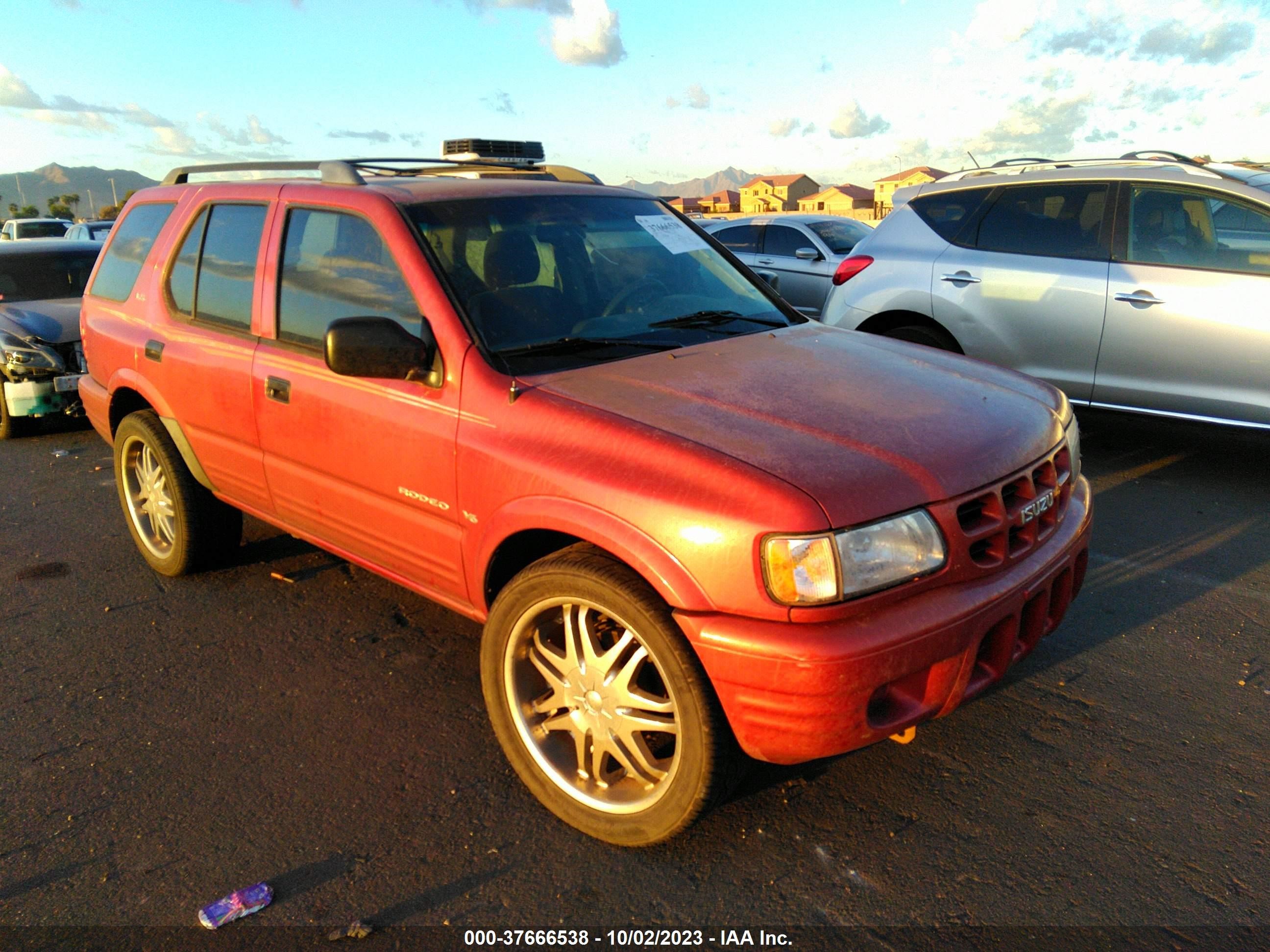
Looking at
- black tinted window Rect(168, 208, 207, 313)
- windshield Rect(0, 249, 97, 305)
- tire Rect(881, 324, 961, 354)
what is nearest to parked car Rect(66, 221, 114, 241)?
windshield Rect(0, 249, 97, 305)

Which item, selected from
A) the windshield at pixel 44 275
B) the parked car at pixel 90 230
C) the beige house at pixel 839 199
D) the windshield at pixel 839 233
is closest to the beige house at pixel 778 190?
the beige house at pixel 839 199

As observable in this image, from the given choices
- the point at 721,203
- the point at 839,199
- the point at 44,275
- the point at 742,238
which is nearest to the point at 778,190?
the point at 839,199

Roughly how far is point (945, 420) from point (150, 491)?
12.3ft

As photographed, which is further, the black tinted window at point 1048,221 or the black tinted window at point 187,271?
the black tinted window at point 1048,221

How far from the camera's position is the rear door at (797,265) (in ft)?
34.0

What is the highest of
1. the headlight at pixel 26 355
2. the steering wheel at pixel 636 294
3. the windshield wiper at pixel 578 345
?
the steering wheel at pixel 636 294

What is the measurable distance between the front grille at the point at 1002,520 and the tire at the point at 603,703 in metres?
0.73

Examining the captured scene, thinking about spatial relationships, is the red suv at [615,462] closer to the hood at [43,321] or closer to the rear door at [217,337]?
the rear door at [217,337]

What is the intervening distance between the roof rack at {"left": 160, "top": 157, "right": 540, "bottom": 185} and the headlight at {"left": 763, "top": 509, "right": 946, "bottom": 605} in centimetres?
222

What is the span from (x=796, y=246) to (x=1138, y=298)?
5954 millimetres

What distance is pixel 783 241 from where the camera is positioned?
36.6 feet

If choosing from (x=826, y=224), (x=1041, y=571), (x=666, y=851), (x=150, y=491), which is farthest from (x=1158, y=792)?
(x=826, y=224)

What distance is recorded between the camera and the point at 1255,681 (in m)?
3.36

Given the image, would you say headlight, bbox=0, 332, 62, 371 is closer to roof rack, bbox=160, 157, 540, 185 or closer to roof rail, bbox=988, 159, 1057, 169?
roof rack, bbox=160, 157, 540, 185
